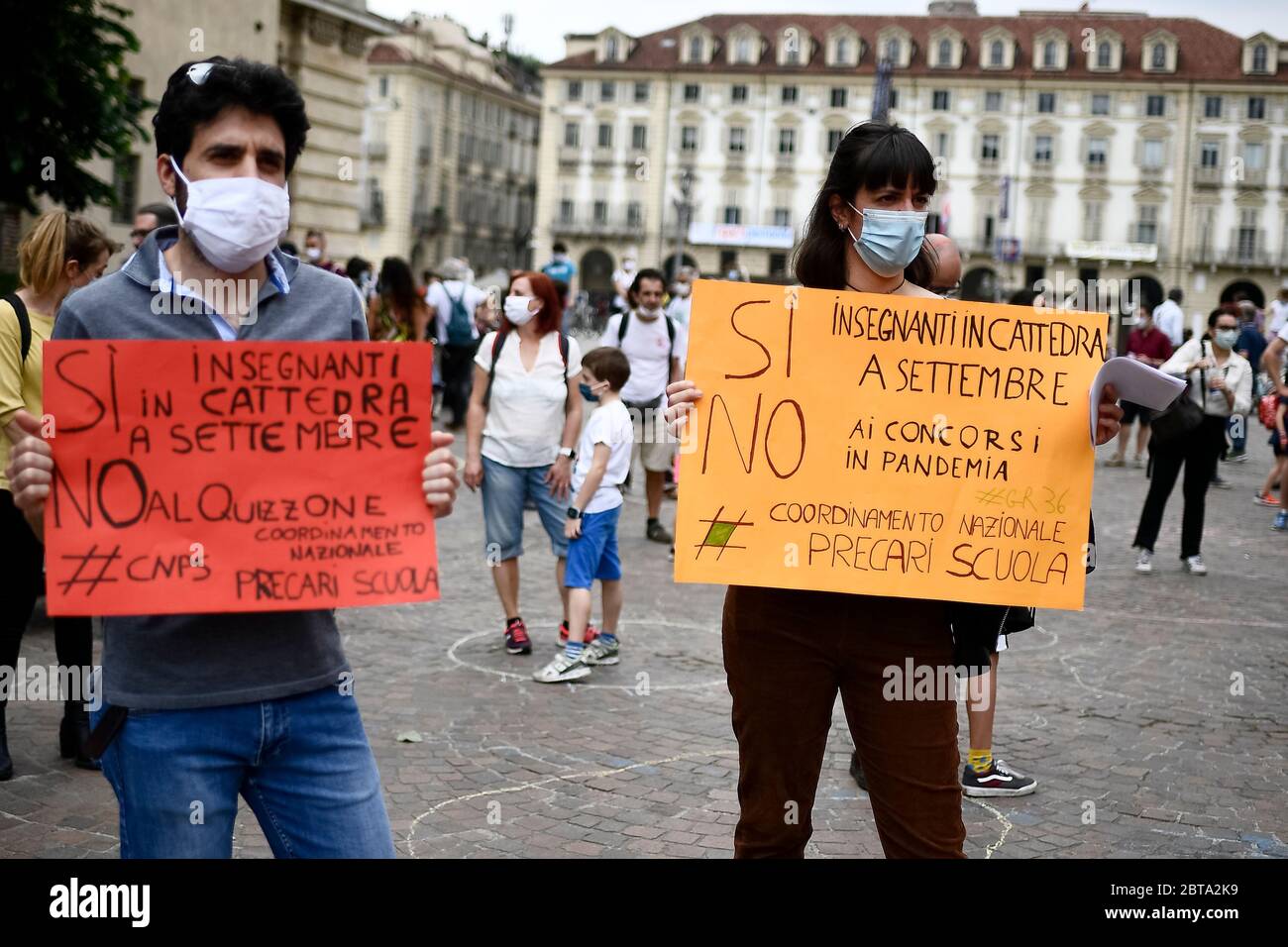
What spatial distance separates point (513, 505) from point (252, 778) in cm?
533

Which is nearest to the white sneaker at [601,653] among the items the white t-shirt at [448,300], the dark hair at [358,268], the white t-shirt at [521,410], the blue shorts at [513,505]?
the blue shorts at [513,505]

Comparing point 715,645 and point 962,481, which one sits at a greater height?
point 962,481

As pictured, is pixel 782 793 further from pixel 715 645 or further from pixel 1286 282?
pixel 1286 282

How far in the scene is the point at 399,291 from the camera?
12.5 metres

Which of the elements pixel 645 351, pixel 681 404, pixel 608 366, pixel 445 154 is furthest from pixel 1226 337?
pixel 445 154

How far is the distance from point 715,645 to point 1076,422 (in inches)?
199

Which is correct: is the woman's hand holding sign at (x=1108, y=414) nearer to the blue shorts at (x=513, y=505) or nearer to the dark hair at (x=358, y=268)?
the blue shorts at (x=513, y=505)

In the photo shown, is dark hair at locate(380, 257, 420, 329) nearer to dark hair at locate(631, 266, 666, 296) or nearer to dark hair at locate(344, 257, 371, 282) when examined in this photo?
dark hair at locate(631, 266, 666, 296)

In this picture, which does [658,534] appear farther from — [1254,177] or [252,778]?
[1254,177]

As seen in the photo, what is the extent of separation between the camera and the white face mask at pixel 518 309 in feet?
26.5

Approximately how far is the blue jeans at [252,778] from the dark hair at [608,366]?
5.27m

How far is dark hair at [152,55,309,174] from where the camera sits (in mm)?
2814

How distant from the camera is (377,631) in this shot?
849cm
